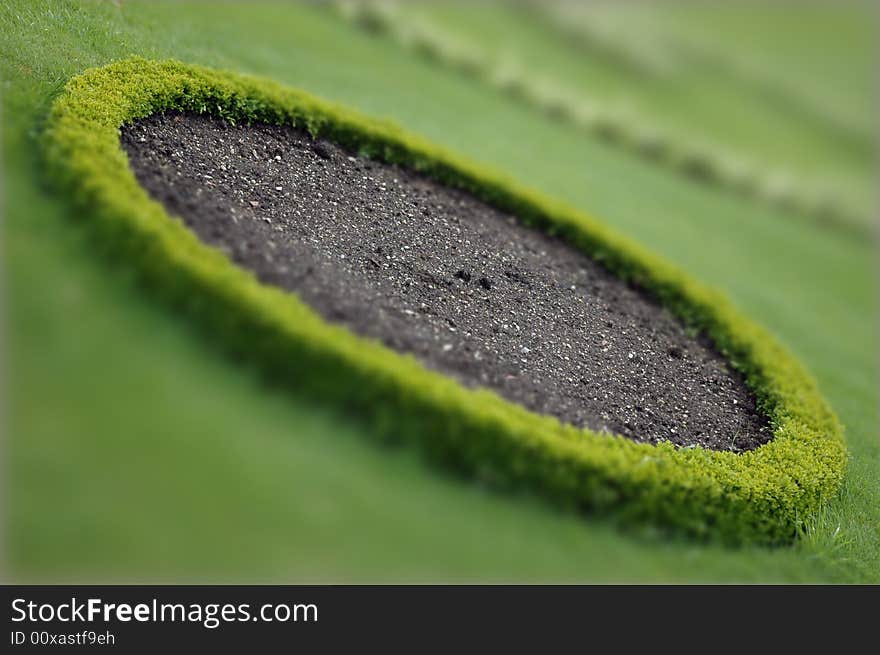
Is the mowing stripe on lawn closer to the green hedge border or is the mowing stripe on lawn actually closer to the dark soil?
the dark soil

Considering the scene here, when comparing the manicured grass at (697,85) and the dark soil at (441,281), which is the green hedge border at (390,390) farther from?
the manicured grass at (697,85)

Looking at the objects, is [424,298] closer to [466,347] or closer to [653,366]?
[466,347]

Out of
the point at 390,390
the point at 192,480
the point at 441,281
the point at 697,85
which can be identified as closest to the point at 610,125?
the point at 441,281

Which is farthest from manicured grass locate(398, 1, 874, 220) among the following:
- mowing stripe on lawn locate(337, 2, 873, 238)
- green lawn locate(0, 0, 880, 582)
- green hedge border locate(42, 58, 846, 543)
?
green lawn locate(0, 0, 880, 582)

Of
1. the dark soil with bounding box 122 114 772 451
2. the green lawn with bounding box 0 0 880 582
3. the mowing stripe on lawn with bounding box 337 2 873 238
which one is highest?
the mowing stripe on lawn with bounding box 337 2 873 238

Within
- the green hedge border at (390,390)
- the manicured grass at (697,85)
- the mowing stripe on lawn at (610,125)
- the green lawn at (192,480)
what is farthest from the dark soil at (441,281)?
the manicured grass at (697,85)

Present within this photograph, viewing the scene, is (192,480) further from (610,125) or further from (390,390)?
(610,125)
